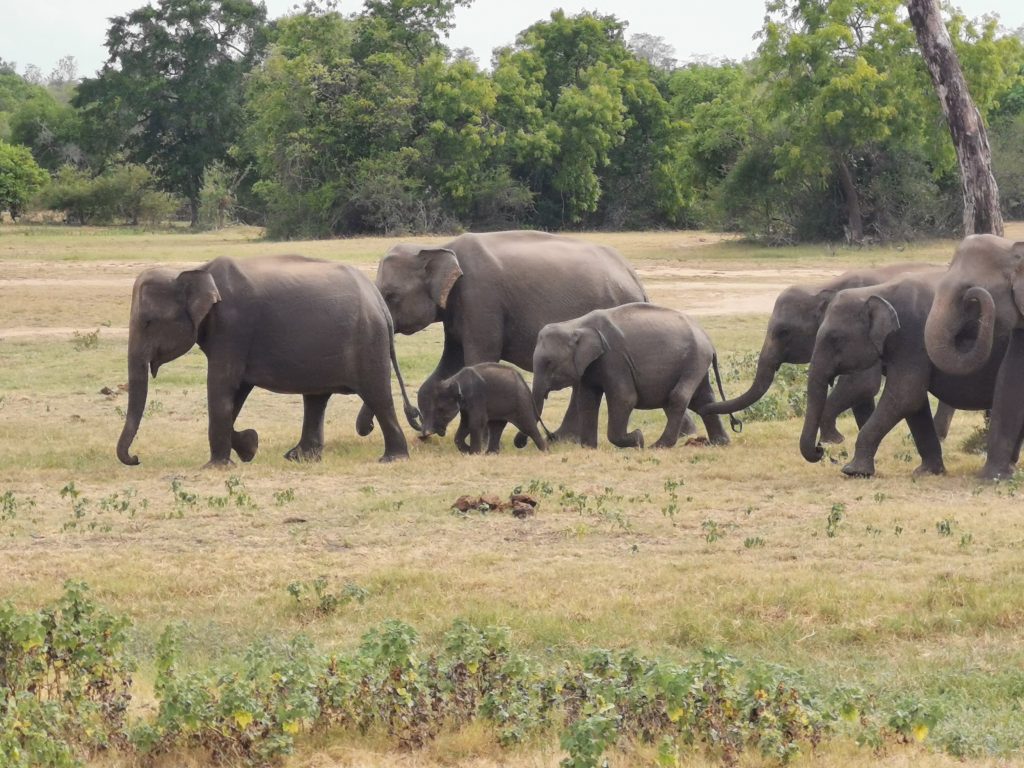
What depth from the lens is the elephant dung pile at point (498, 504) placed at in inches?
438

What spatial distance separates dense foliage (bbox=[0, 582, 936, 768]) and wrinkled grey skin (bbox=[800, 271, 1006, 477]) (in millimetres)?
6051

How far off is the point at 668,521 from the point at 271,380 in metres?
4.36

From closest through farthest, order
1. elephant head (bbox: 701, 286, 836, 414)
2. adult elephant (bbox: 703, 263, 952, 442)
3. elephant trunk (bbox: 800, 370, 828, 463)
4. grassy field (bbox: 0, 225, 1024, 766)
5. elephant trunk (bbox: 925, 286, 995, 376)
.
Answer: grassy field (bbox: 0, 225, 1024, 766), elephant trunk (bbox: 925, 286, 995, 376), elephant trunk (bbox: 800, 370, 828, 463), adult elephant (bbox: 703, 263, 952, 442), elephant head (bbox: 701, 286, 836, 414)

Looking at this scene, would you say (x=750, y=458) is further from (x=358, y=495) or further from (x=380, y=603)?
(x=380, y=603)

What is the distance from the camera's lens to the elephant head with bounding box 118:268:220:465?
13367 mm

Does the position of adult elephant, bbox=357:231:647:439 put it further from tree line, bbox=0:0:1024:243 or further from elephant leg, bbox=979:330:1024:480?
tree line, bbox=0:0:1024:243

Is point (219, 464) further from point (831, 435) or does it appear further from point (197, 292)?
point (831, 435)

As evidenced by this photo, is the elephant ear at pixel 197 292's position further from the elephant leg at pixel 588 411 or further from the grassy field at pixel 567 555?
the elephant leg at pixel 588 411

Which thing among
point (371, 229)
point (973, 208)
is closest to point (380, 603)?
point (973, 208)

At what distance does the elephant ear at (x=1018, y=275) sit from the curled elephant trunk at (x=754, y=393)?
9.41ft

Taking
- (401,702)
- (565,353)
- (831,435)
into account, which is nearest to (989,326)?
(831,435)

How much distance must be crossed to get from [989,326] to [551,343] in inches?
158

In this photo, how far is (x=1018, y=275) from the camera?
1197 cm

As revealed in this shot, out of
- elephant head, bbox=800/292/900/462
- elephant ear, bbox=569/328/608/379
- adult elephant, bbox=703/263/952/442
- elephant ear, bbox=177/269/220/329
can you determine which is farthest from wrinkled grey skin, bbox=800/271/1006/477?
elephant ear, bbox=177/269/220/329
